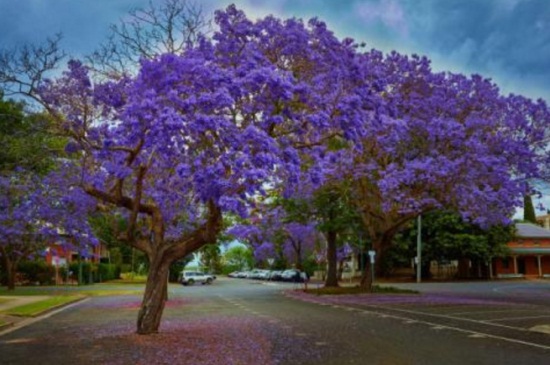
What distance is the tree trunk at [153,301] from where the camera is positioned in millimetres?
15719

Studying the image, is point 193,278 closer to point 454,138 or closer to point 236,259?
point 454,138

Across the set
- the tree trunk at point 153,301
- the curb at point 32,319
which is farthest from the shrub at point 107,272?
the tree trunk at point 153,301

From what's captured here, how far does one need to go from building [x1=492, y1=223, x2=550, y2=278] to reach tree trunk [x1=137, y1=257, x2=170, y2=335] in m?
59.4

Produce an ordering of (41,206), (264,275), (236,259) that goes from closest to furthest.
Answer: (41,206)
(264,275)
(236,259)

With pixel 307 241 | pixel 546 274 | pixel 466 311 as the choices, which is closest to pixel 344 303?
pixel 466 311

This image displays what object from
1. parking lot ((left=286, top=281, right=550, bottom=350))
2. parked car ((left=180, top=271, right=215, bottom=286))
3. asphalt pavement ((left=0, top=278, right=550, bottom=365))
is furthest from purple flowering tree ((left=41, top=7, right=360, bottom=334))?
parked car ((left=180, top=271, right=215, bottom=286))

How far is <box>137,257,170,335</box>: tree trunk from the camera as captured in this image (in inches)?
619

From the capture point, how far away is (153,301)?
51.7 ft

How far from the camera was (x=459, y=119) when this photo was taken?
83.4 ft

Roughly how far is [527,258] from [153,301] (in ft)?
213

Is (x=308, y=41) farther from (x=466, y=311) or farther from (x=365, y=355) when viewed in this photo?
(x=466, y=311)

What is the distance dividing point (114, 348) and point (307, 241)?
5548 cm

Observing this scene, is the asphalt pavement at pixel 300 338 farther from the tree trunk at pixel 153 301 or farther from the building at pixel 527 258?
the building at pixel 527 258

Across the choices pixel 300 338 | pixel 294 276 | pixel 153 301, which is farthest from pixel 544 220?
pixel 153 301
